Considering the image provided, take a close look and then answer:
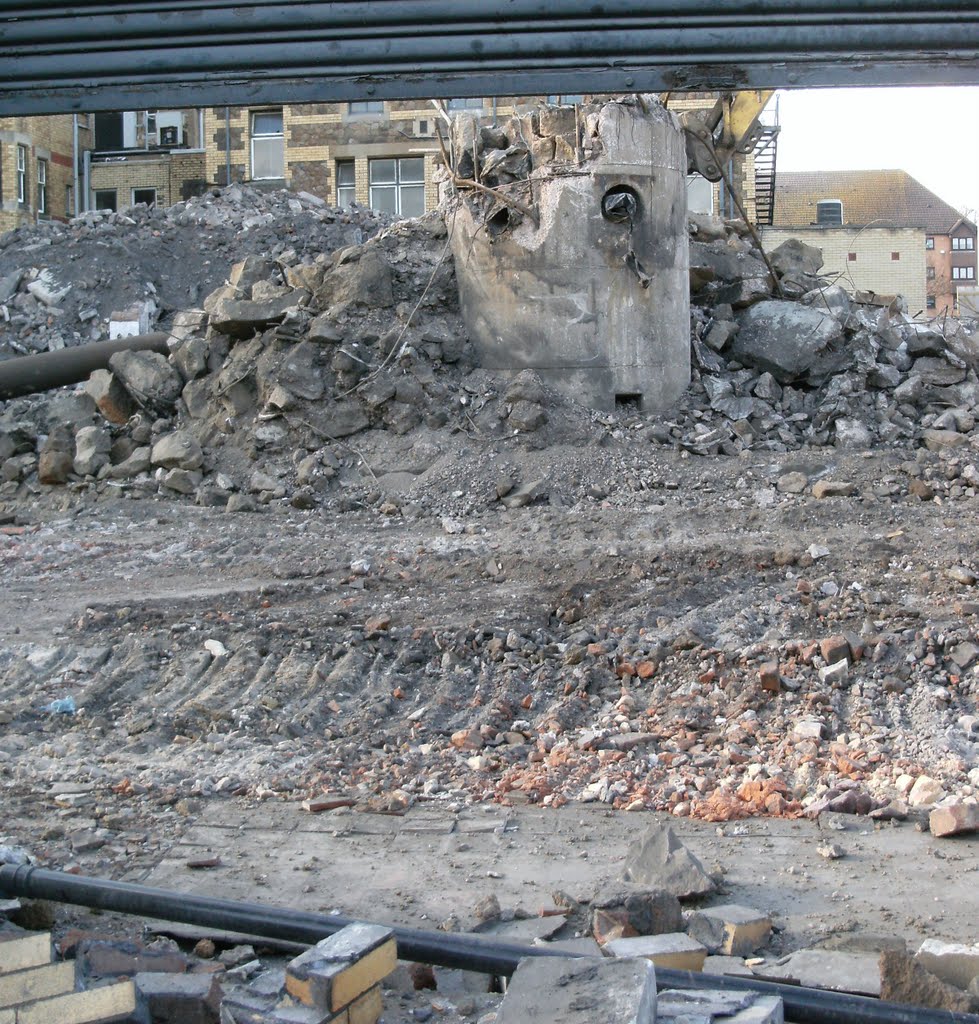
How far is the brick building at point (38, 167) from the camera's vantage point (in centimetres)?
2972

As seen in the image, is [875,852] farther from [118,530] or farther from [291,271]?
[291,271]

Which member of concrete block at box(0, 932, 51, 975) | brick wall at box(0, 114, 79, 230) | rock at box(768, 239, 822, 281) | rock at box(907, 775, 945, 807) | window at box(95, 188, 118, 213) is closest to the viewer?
concrete block at box(0, 932, 51, 975)

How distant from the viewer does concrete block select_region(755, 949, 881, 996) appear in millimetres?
3906

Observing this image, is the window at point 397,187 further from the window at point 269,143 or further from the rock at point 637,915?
the rock at point 637,915

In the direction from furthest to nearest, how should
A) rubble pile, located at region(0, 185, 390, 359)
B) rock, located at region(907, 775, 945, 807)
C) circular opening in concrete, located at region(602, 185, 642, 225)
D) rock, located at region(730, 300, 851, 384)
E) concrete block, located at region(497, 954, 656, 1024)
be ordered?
rubble pile, located at region(0, 185, 390, 359) → rock, located at region(730, 300, 851, 384) → circular opening in concrete, located at region(602, 185, 642, 225) → rock, located at region(907, 775, 945, 807) → concrete block, located at region(497, 954, 656, 1024)

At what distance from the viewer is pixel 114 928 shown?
444 centimetres

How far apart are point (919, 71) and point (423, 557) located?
19.5ft

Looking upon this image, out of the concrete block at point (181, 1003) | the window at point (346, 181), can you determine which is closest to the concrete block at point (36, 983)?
the concrete block at point (181, 1003)

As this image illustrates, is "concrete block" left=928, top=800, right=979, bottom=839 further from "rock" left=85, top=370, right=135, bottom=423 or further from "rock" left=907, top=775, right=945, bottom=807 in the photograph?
"rock" left=85, top=370, right=135, bottom=423

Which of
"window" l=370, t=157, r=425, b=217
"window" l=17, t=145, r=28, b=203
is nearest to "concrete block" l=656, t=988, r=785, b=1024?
"window" l=370, t=157, r=425, b=217

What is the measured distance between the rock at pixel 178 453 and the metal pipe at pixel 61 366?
231 cm

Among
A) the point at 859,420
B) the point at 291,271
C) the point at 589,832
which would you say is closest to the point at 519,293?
the point at 291,271

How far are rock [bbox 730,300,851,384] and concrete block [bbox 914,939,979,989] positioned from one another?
10859mm

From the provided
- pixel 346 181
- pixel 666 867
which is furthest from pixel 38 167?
pixel 666 867
